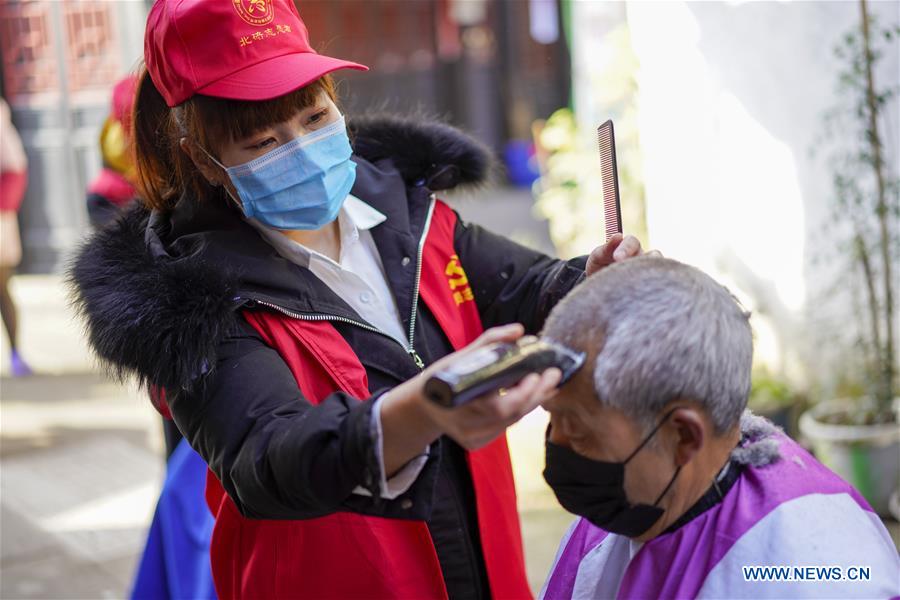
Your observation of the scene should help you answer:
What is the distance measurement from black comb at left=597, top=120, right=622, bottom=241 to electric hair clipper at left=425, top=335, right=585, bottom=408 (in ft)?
1.77

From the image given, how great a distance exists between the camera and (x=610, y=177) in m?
1.78

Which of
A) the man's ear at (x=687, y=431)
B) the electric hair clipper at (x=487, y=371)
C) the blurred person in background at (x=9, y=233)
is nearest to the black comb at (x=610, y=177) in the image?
the man's ear at (x=687, y=431)

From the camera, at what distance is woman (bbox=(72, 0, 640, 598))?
1.66 metres

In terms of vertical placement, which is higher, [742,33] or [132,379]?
[742,33]

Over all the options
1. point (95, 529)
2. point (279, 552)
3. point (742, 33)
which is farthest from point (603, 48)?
point (279, 552)

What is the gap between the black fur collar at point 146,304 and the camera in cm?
169

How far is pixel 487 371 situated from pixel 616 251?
24.0 inches

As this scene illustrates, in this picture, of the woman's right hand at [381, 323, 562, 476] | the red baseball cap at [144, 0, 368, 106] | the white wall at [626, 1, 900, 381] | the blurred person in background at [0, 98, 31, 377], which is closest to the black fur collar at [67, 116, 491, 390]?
the red baseball cap at [144, 0, 368, 106]

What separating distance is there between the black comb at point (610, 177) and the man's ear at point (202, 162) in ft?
2.31

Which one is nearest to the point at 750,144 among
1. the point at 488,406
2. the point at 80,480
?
the point at 488,406

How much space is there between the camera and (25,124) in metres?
8.93

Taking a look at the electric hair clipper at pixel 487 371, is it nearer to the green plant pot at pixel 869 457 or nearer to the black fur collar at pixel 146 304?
the black fur collar at pixel 146 304

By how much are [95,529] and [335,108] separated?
11.0ft

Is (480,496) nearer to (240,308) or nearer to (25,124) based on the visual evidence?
(240,308)
